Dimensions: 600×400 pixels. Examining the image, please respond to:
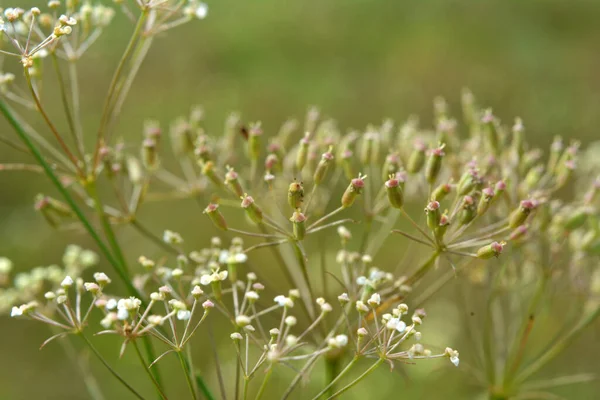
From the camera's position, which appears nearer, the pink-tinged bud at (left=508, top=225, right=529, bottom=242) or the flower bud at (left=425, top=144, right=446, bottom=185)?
the pink-tinged bud at (left=508, top=225, right=529, bottom=242)

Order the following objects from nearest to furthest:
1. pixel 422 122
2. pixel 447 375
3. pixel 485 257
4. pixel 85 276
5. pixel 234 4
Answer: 1. pixel 485 257
2. pixel 447 375
3. pixel 85 276
4. pixel 422 122
5. pixel 234 4

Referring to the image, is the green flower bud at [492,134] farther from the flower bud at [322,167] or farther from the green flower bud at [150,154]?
the green flower bud at [150,154]

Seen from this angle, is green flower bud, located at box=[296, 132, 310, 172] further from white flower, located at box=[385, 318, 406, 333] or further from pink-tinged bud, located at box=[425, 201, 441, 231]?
white flower, located at box=[385, 318, 406, 333]

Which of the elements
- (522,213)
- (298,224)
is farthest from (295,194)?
(522,213)

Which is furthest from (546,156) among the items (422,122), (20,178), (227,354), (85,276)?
(20,178)

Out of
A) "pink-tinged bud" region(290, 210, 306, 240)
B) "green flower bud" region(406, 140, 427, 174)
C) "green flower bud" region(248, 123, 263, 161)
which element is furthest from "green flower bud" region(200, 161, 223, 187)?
"green flower bud" region(406, 140, 427, 174)

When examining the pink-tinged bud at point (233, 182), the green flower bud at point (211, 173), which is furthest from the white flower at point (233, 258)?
the green flower bud at point (211, 173)

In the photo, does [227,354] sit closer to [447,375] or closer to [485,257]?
[447,375]
